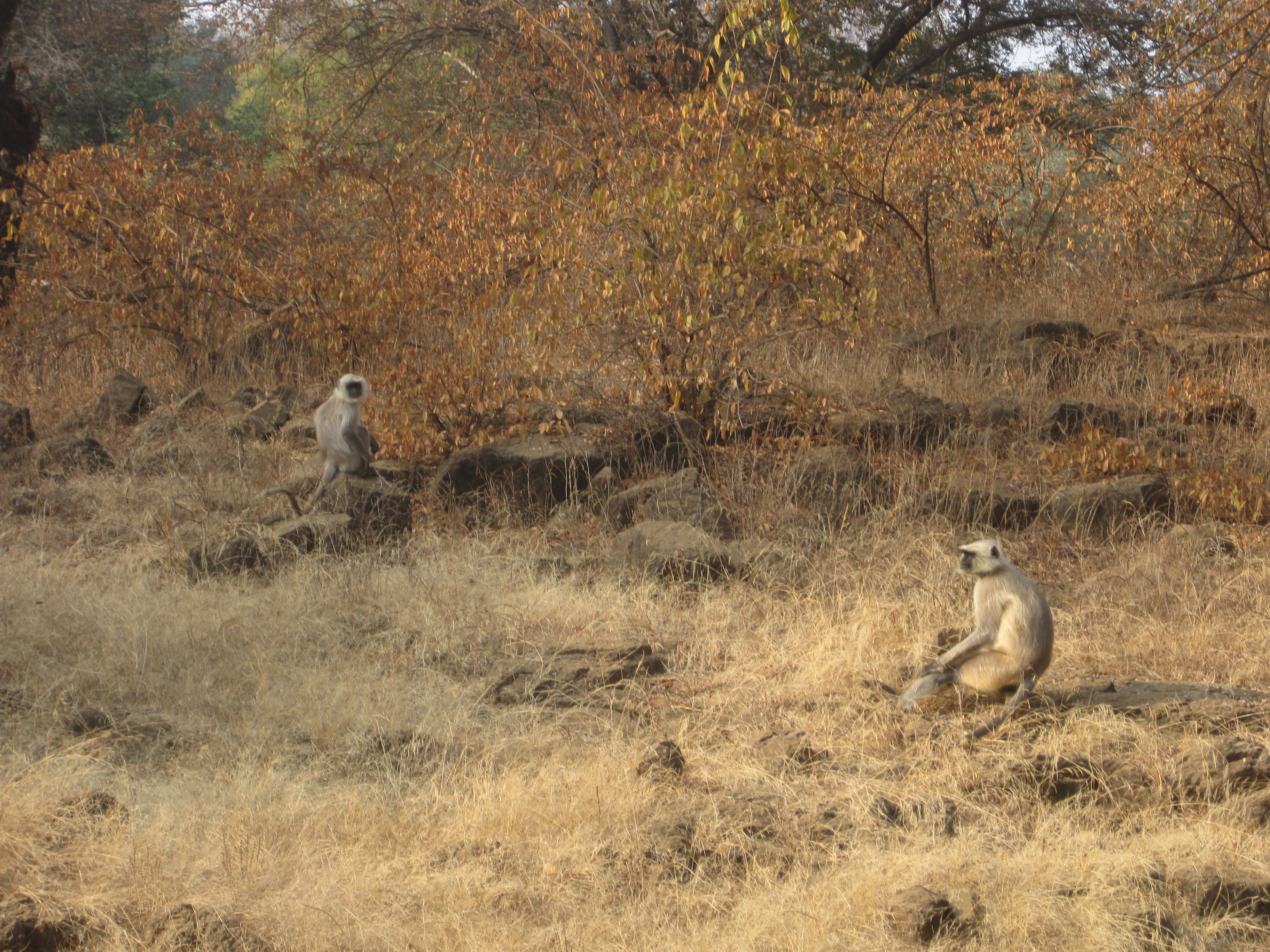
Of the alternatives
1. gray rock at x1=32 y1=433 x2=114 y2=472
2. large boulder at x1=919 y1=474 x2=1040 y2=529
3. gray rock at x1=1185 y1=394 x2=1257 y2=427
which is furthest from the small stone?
gray rock at x1=1185 y1=394 x2=1257 y2=427

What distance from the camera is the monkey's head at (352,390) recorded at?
26.6 ft

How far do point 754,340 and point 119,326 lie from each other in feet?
20.7

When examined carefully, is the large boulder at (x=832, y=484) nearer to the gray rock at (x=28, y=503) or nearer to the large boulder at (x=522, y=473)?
the large boulder at (x=522, y=473)

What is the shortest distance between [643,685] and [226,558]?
277cm

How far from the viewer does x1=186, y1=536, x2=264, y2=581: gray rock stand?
21.6ft

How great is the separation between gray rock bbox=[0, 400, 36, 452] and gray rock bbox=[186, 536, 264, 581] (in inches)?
136

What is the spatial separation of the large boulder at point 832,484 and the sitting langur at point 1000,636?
2.69m

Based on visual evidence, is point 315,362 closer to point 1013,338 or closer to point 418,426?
point 418,426

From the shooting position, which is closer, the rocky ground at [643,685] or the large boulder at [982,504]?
the rocky ground at [643,685]

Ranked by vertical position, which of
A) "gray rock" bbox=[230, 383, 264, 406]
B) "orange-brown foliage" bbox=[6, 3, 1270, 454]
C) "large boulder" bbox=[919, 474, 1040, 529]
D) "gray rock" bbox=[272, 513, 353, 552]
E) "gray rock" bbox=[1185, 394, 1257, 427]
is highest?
"orange-brown foliage" bbox=[6, 3, 1270, 454]

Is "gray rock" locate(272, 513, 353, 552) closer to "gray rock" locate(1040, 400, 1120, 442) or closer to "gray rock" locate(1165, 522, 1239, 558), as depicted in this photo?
"gray rock" locate(1165, 522, 1239, 558)

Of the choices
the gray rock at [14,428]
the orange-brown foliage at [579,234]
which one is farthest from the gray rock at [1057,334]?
the gray rock at [14,428]

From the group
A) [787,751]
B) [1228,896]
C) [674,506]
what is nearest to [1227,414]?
[674,506]

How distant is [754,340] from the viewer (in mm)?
8219
